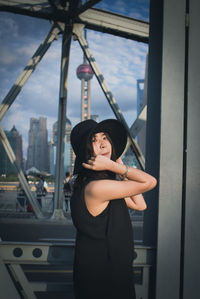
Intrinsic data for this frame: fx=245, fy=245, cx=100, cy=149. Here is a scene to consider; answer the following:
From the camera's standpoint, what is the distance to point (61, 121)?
29.0 feet

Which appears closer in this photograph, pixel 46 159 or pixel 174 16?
pixel 174 16

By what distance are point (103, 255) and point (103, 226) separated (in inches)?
6.7

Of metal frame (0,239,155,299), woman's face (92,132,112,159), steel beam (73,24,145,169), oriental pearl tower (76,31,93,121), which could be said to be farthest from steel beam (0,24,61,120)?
oriental pearl tower (76,31,93,121)

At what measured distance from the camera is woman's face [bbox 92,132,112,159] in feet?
5.27

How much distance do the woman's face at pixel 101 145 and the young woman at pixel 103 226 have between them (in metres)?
0.06

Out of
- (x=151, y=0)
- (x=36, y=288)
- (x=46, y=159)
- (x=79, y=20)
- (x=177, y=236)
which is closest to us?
(x=177, y=236)

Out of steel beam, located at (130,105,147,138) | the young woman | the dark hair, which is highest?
steel beam, located at (130,105,147,138)

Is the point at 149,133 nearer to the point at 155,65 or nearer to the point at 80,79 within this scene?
the point at 155,65

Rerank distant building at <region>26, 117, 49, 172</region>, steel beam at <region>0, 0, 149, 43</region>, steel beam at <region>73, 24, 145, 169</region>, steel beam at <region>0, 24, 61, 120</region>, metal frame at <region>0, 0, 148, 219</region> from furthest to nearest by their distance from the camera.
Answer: distant building at <region>26, 117, 49, 172</region>, steel beam at <region>73, 24, 145, 169</region>, steel beam at <region>0, 24, 61, 120</region>, metal frame at <region>0, 0, 148, 219</region>, steel beam at <region>0, 0, 149, 43</region>

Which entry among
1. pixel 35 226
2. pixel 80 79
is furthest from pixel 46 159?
pixel 35 226

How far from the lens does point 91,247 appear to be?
1.49m

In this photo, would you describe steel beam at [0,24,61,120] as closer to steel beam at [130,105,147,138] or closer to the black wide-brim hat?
steel beam at [130,105,147,138]

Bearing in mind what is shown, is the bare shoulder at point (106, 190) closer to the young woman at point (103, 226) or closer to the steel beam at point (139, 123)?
the young woman at point (103, 226)

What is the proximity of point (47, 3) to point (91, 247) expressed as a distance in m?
7.70
